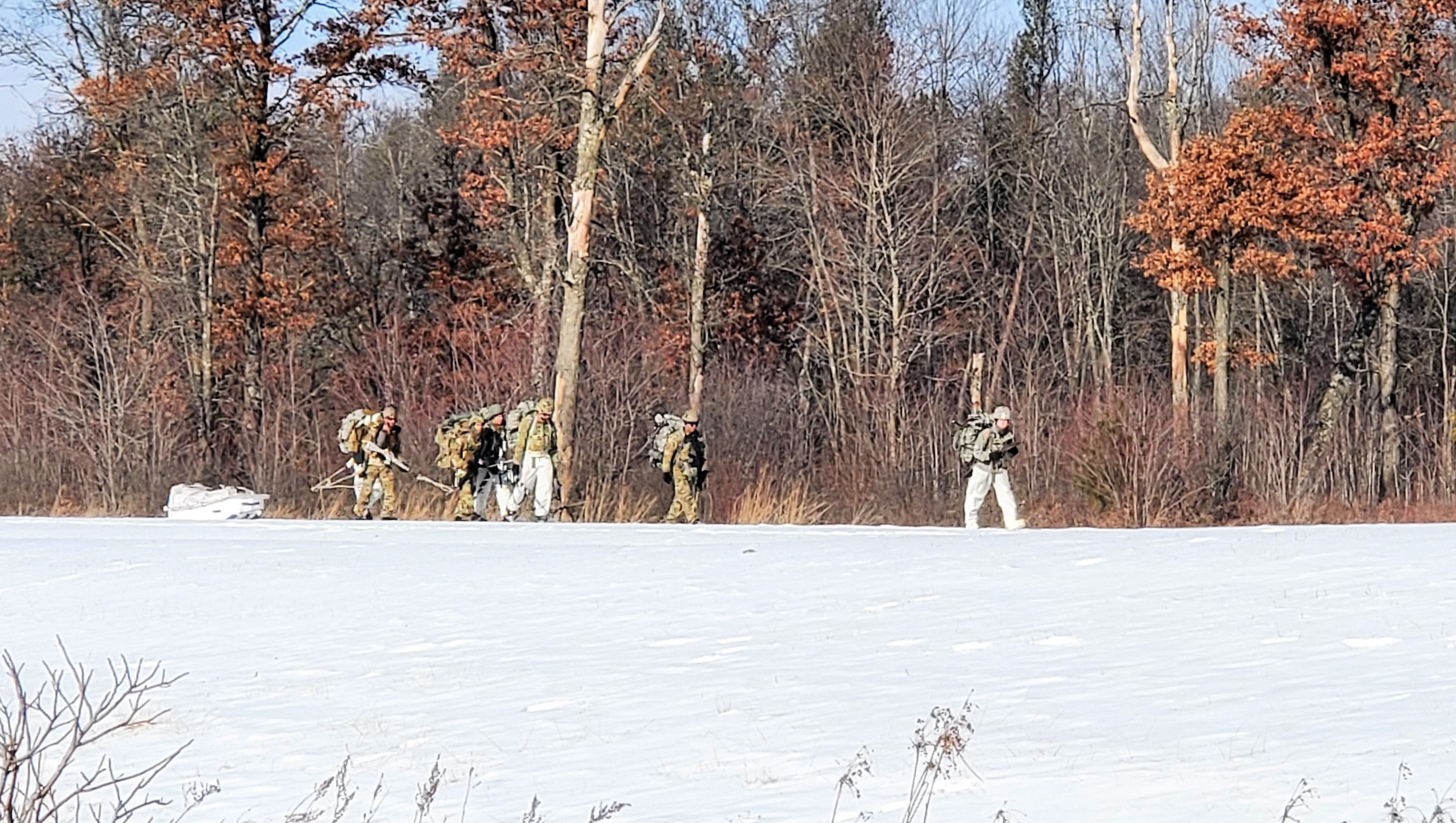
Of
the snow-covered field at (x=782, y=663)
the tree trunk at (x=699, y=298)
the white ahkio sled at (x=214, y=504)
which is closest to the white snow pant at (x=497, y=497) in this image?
the white ahkio sled at (x=214, y=504)

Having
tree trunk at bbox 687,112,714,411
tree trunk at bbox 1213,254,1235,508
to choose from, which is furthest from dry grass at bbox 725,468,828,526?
tree trunk at bbox 687,112,714,411

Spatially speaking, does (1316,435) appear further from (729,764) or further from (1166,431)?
(729,764)

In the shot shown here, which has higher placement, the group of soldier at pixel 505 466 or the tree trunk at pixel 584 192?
the tree trunk at pixel 584 192

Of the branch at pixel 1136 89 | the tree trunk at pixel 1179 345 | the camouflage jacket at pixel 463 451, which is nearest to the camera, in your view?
the camouflage jacket at pixel 463 451

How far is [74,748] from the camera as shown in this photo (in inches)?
201

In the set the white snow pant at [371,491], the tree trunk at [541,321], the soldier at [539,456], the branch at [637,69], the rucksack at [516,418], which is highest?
the branch at [637,69]

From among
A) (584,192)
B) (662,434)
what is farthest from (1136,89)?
(662,434)

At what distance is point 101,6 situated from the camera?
1414 inches

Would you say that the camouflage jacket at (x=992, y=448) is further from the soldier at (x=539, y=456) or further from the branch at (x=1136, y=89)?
the branch at (x=1136, y=89)

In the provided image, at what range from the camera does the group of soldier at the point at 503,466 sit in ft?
72.0

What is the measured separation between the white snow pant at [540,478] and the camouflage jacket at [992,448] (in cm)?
488

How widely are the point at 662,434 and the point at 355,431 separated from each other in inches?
144

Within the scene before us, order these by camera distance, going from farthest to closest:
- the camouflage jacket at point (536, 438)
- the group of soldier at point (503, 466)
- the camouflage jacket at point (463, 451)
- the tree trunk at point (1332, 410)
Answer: the tree trunk at point (1332, 410)
the camouflage jacket at point (463, 451)
the group of soldier at point (503, 466)
the camouflage jacket at point (536, 438)

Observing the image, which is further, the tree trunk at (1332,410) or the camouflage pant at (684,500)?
the tree trunk at (1332,410)
